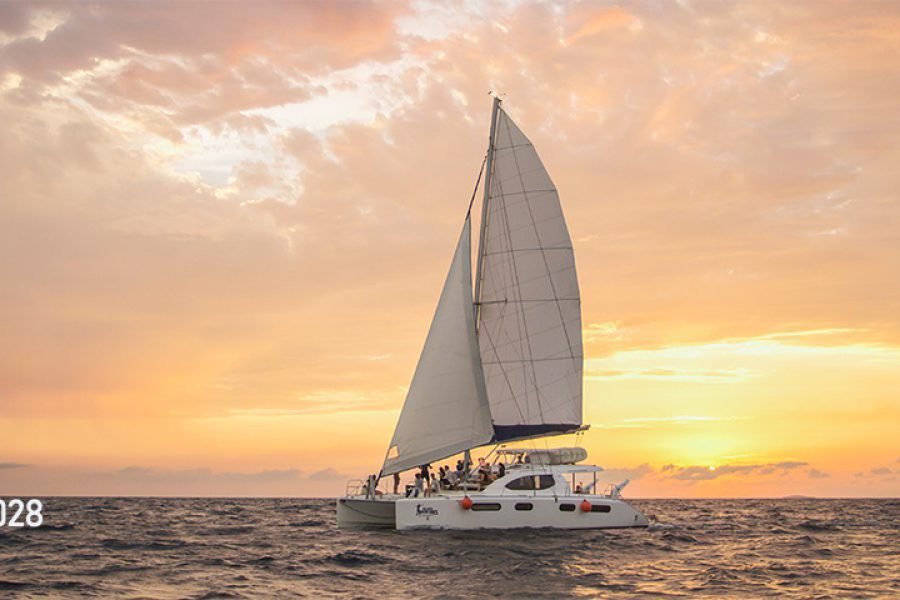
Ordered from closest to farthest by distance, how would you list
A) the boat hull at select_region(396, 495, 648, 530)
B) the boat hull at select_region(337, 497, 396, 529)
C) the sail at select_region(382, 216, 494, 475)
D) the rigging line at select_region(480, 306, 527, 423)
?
1. the boat hull at select_region(396, 495, 648, 530)
2. the sail at select_region(382, 216, 494, 475)
3. the boat hull at select_region(337, 497, 396, 529)
4. the rigging line at select_region(480, 306, 527, 423)

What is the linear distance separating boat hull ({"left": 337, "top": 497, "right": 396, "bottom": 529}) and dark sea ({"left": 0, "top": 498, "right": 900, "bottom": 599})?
0.56 m

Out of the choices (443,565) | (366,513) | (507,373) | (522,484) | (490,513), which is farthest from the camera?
(507,373)

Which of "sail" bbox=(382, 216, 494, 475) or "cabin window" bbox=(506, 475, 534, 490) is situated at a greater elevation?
"sail" bbox=(382, 216, 494, 475)

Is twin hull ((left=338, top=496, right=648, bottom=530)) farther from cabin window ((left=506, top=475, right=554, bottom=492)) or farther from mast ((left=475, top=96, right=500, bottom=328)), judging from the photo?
mast ((left=475, top=96, right=500, bottom=328))

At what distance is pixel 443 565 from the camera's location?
29.3 metres

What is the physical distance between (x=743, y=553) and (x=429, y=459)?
12.0 metres

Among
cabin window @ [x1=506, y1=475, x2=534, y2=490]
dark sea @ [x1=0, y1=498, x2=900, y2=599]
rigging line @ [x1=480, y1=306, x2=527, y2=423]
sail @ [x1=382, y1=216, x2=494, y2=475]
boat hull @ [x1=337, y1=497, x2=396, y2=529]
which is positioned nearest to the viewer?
dark sea @ [x1=0, y1=498, x2=900, y2=599]

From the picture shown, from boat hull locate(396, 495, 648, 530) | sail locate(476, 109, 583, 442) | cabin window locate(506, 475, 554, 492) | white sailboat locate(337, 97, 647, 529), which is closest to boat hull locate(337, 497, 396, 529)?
white sailboat locate(337, 97, 647, 529)

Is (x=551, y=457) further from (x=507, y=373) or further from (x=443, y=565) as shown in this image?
(x=443, y=565)

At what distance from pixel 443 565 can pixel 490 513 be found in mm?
7088

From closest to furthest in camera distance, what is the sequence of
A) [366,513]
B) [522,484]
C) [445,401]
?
[522,484]
[445,401]
[366,513]

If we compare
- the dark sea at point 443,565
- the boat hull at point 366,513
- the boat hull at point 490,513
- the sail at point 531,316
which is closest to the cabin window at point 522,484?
the boat hull at point 490,513

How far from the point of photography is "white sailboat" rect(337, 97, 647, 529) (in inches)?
1476

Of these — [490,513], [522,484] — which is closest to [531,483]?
[522,484]
